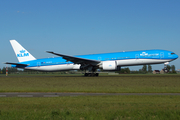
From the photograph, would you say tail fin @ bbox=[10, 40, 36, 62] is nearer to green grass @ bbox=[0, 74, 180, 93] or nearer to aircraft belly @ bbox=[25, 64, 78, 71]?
aircraft belly @ bbox=[25, 64, 78, 71]

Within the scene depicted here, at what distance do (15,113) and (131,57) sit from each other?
2846 cm

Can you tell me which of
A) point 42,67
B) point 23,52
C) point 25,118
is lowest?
point 25,118

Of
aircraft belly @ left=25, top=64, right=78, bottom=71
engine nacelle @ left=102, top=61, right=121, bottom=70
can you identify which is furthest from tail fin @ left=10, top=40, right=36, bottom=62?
engine nacelle @ left=102, top=61, right=121, bottom=70

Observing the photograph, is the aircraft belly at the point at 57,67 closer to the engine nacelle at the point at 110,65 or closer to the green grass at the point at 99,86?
the engine nacelle at the point at 110,65

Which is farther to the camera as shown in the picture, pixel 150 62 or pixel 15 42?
pixel 15 42

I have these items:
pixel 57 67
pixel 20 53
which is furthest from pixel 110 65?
pixel 20 53

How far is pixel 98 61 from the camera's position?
34781mm

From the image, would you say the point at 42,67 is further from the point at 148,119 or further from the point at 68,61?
the point at 148,119

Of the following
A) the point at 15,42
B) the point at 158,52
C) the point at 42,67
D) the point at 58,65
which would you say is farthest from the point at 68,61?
the point at 158,52

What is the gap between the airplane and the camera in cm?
3334

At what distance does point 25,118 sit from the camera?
20.9 ft

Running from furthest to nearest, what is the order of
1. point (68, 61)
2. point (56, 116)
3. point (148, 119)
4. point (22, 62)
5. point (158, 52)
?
point (22, 62), point (68, 61), point (158, 52), point (56, 116), point (148, 119)

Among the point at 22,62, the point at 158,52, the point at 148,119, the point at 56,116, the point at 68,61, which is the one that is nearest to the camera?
the point at 148,119

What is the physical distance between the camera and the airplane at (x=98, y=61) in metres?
33.3
